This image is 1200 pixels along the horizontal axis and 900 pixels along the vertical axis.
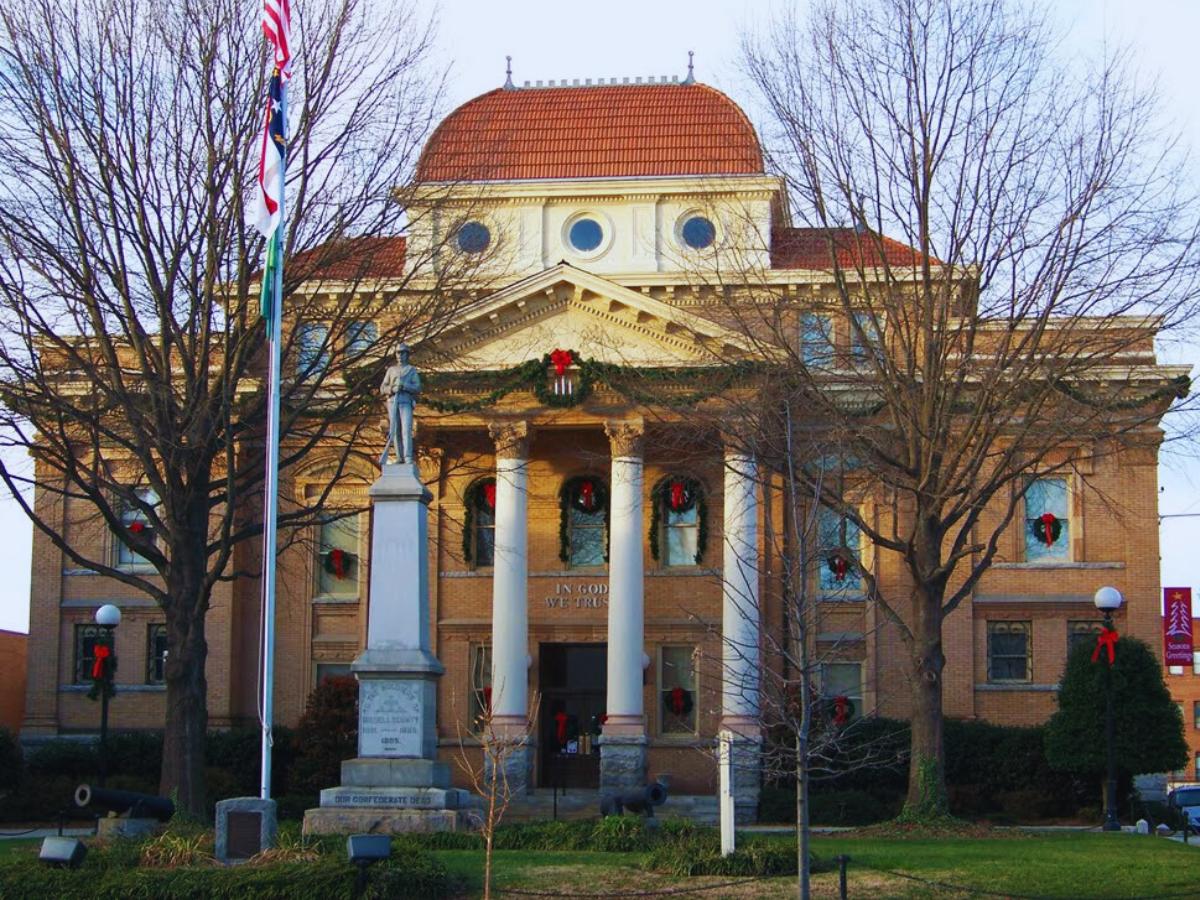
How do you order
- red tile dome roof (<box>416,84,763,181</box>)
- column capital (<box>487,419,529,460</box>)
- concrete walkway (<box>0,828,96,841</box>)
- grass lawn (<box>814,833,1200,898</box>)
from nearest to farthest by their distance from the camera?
grass lawn (<box>814,833,1200,898</box>) < concrete walkway (<box>0,828,96,841</box>) < column capital (<box>487,419,529,460</box>) < red tile dome roof (<box>416,84,763,181</box>)

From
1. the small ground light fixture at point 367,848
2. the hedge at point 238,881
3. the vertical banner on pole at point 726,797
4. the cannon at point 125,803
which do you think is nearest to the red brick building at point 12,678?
the cannon at point 125,803

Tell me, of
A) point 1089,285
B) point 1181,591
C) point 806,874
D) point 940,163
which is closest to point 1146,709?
point 1181,591

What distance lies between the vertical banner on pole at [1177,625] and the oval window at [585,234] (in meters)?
17.2

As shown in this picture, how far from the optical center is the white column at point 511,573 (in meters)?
39.1

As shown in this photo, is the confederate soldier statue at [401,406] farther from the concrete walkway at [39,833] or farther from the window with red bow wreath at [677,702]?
the window with red bow wreath at [677,702]

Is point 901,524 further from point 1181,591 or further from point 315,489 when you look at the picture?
point 315,489

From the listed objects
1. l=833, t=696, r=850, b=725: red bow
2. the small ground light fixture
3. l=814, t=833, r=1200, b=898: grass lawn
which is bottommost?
l=814, t=833, r=1200, b=898: grass lawn

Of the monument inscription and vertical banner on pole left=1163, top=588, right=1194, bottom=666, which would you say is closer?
the monument inscription

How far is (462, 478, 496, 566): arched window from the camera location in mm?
43219

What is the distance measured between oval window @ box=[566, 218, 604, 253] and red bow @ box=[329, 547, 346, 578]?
1054 centimetres

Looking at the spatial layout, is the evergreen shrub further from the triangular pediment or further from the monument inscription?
the monument inscription

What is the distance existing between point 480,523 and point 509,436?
4.69 m

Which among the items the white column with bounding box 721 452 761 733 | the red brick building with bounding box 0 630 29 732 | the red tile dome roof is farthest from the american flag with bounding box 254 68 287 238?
the red brick building with bounding box 0 630 29 732

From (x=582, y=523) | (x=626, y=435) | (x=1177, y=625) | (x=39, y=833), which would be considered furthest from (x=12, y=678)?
(x=1177, y=625)
